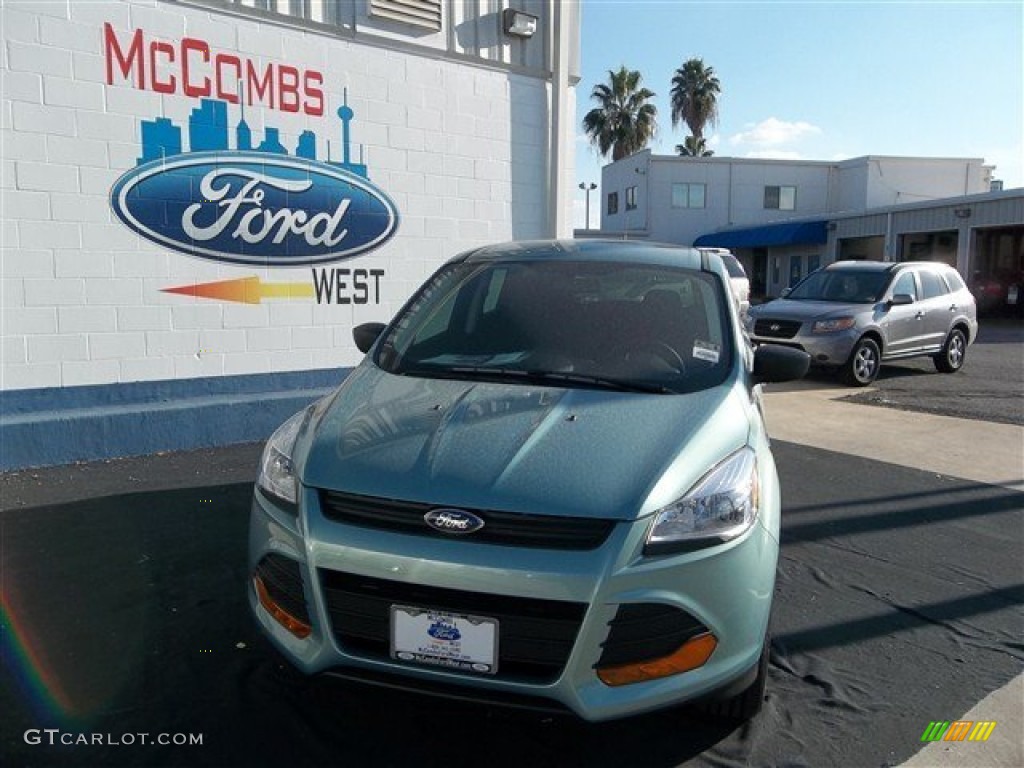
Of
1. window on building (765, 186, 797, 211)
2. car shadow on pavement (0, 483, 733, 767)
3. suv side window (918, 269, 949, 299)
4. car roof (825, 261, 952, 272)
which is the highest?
window on building (765, 186, 797, 211)

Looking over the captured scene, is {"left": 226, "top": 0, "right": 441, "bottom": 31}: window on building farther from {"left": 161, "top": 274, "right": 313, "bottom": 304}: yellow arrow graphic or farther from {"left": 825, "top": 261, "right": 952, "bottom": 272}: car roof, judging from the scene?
{"left": 825, "top": 261, "right": 952, "bottom": 272}: car roof

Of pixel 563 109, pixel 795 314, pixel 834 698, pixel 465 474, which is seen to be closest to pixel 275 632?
pixel 465 474

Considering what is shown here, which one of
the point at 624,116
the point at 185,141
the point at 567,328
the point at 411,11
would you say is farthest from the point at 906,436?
the point at 624,116

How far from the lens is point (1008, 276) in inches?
1016

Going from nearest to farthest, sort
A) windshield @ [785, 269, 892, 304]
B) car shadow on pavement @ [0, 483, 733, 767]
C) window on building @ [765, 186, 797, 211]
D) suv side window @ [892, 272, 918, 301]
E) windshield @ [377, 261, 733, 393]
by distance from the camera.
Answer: car shadow on pavement @ [0, 483, 733, 767] < windshield @ [377, 261, 733, 393] < windshield @ [785, 269, 892, 304] < suv side window @ [892, 272, 918, 301] < window on building @ [765, 186, 797, 211]

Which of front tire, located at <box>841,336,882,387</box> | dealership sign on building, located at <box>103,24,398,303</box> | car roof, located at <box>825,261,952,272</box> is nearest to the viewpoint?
dealership sign on building, located at <box>103,24,398,303</box>

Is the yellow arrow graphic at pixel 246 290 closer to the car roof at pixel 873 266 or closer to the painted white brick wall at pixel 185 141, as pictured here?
the painted white brick wall at pixel 185 141

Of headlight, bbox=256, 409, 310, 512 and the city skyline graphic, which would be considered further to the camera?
the city skyline graphic

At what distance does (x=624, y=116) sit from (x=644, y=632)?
156ft

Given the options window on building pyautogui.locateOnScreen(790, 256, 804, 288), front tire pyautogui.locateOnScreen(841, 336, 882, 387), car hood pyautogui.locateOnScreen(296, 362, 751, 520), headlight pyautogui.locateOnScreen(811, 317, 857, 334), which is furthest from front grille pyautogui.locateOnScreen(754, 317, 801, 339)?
window on building pyautogui.locateOnScreen(790, 256, 804, 288)

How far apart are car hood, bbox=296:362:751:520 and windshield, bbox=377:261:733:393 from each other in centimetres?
18

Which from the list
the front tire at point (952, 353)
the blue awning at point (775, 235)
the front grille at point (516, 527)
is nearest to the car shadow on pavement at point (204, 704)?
the front grille at point (516, 527)

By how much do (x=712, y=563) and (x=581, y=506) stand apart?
0.42m

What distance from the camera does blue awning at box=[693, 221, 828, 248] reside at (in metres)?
30.6
